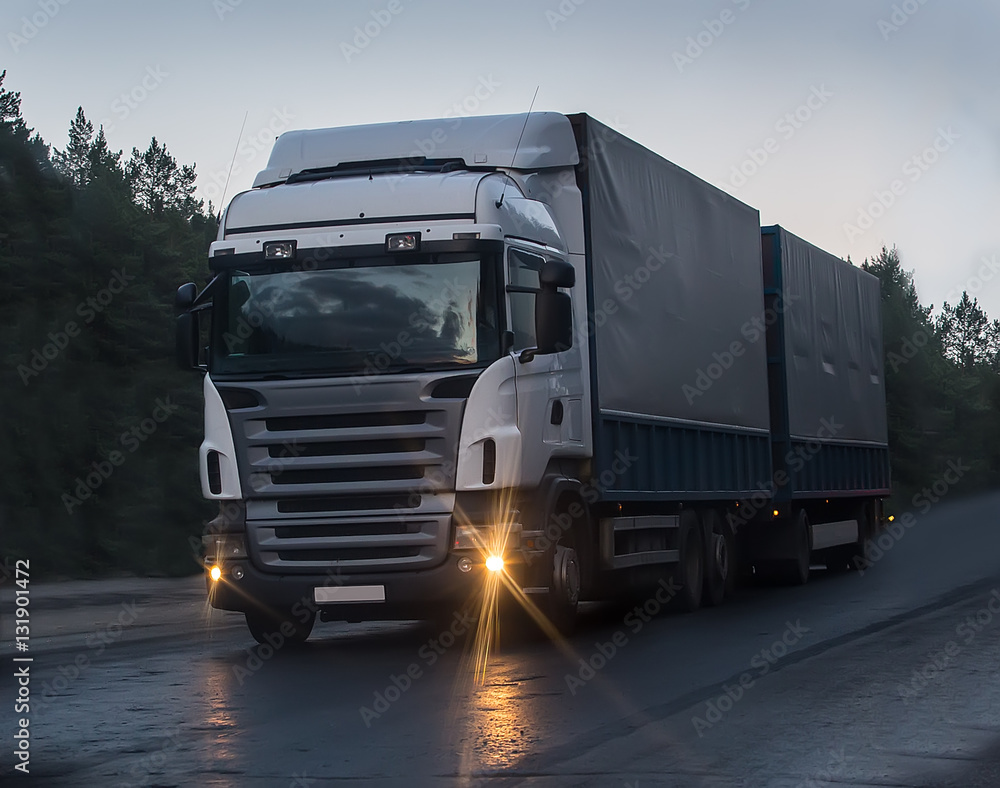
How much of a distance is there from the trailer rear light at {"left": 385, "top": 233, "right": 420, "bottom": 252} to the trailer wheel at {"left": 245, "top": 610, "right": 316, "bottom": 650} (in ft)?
10.5

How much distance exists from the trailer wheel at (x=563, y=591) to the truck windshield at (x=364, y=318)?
1.95 m

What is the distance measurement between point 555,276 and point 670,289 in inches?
150

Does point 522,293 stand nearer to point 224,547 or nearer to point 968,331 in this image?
point 224,547

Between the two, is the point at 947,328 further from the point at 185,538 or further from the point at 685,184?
the point at 685,184

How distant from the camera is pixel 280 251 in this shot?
11.9 metres

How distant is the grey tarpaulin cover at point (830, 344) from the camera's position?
1977 cm

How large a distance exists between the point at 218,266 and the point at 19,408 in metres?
23.5
